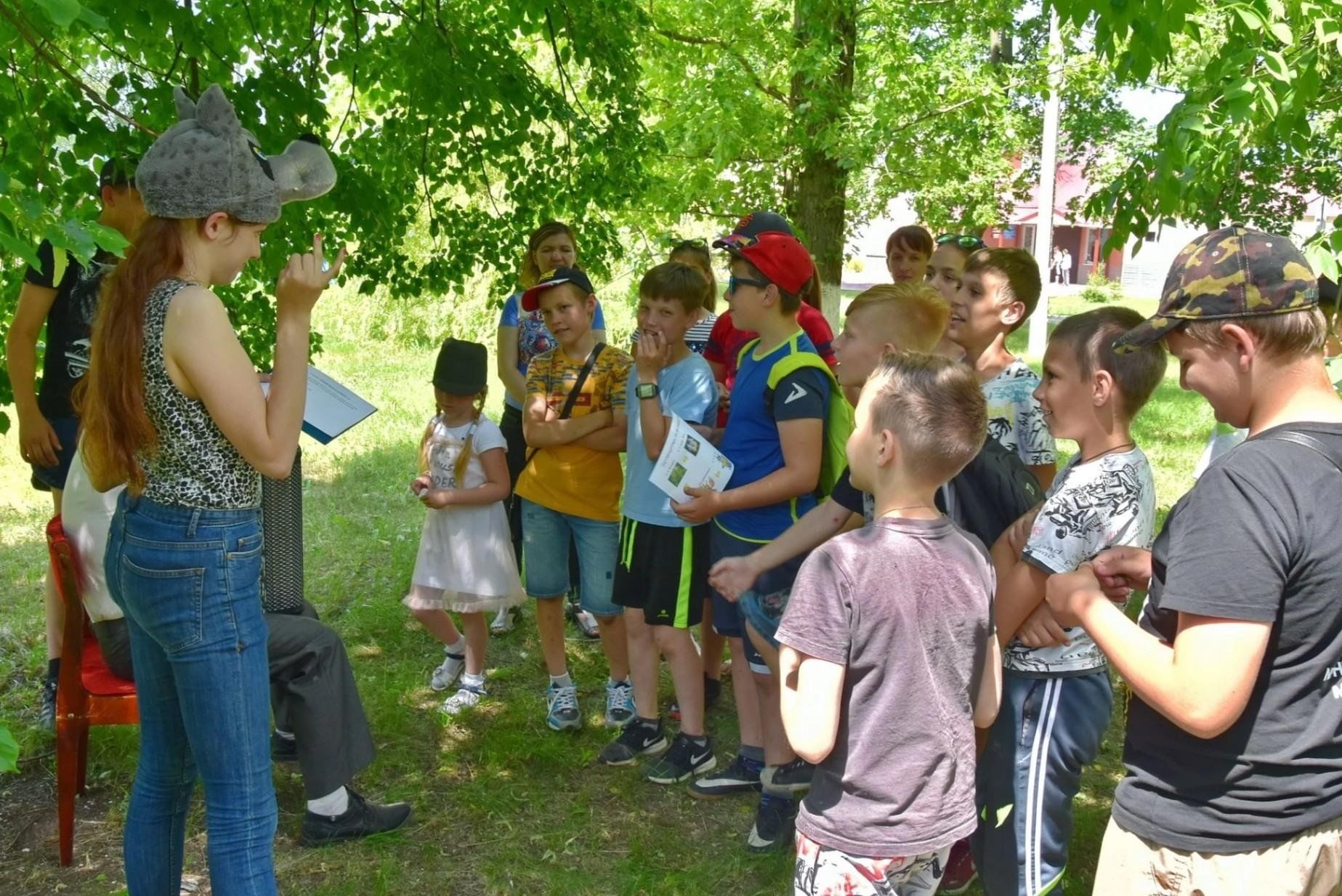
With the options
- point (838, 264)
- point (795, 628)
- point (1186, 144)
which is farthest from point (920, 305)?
point (838, 264)

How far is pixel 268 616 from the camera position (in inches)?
140

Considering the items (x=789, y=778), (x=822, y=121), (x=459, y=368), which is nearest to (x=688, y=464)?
(x=789, y=778)

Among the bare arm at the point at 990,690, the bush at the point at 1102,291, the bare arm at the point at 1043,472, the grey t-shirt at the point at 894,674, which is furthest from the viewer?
the bush at the point at 1102,291

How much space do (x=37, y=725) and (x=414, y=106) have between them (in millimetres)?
3067

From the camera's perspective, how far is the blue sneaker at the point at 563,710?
4.52 m

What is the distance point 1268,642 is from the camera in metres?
1.74

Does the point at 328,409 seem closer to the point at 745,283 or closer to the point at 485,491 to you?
the point at 485,491

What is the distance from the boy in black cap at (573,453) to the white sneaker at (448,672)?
28.1 inches

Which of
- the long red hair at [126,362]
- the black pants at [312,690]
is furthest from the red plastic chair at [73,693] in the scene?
the long red hair at [126,362]

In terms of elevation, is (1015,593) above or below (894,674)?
above

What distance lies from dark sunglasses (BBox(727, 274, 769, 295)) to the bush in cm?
2722

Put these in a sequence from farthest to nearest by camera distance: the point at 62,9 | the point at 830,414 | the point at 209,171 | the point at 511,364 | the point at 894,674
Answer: the point at 511,364, the point at 830,414, the point at 209,171, the point at 894,674, the point at 62,9

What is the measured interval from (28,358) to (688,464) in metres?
2.42

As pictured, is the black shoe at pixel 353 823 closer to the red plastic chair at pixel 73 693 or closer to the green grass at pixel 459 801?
the green grass at pixel 459 801
